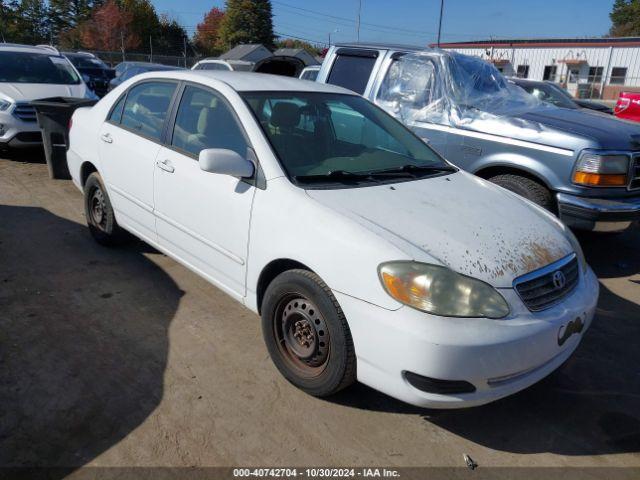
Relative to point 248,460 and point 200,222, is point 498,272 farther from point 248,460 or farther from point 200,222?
point 200,222

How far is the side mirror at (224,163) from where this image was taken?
2.84 metres

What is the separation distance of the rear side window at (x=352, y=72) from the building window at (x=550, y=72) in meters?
43.1

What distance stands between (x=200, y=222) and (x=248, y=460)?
155 cm

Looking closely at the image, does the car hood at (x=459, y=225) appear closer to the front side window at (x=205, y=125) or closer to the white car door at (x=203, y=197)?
the white car door at (x=203, y=197)

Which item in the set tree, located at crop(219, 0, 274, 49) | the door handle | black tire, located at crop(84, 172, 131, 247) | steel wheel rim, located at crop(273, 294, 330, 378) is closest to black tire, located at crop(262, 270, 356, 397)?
steel wheel rim, located at crop(273, 294, 330, 378)

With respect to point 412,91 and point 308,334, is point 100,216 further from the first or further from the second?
point 412,91

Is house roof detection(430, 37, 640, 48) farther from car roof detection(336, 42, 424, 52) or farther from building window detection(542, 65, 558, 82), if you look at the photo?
car roof detection(336, 42, 424, 52)

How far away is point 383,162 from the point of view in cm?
343

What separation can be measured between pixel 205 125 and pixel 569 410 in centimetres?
286

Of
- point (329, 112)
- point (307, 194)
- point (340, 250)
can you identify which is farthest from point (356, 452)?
point (329, 112)

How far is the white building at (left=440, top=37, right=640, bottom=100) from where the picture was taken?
4019 cm

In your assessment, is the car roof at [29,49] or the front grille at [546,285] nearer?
the front grille at [546,285]

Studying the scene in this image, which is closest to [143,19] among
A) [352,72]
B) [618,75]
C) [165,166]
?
[618,75]

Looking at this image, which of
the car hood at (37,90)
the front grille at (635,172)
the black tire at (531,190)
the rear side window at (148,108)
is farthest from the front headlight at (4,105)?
the front grille at (635,172)
